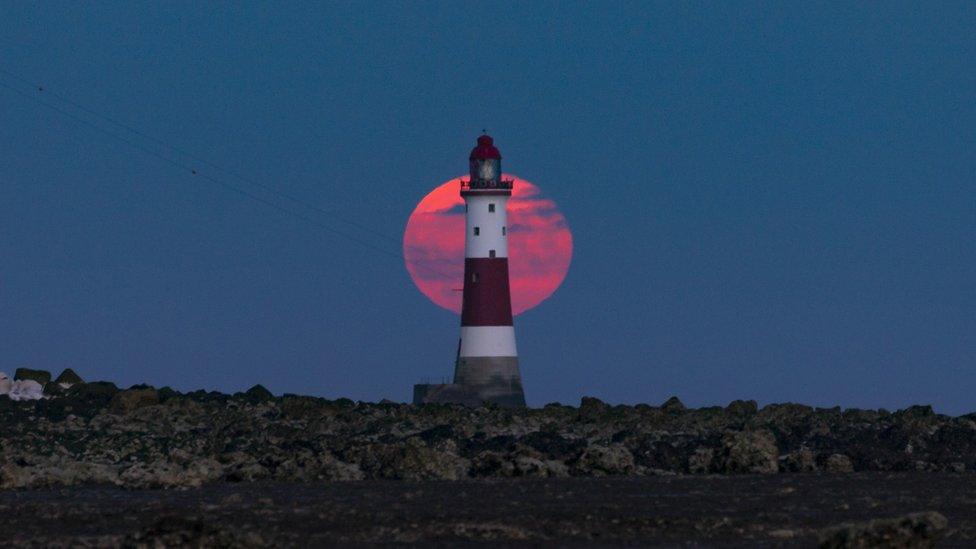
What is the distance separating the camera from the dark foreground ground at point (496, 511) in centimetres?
1933

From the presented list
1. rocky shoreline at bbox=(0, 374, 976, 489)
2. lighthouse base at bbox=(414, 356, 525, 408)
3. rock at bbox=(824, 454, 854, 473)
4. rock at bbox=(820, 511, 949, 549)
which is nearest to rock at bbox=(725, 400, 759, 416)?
rocky shoreline at bbox=(0, 374, 976, 489)

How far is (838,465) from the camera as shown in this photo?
31.8 meters

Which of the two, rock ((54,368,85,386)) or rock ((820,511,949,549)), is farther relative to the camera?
rock ((54,368,85,386))

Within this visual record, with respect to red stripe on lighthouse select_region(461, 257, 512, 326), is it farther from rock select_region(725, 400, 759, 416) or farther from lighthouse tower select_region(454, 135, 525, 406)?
rock select_region(725, 400, 759, 416)

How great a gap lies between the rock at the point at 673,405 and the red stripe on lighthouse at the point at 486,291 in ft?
21.7

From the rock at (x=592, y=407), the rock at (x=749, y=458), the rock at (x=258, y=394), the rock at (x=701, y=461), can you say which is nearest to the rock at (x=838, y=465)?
the rock at (x=749, y=458)

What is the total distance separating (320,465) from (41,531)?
379 inches

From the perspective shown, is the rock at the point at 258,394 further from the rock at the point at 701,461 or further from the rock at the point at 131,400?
the rock at the point at 701,461

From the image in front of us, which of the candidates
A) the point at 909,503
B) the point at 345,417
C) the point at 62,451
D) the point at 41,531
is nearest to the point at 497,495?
the point at 909,503

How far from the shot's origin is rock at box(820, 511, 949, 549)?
1680cm

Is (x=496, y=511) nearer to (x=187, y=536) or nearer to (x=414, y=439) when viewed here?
(x=187, y=536)

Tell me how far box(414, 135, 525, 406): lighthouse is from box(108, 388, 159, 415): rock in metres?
15.4

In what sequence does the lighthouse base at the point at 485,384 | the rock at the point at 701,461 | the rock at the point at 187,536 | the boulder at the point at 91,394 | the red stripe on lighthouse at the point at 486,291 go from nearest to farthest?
the rock at the point at 187,536 → the rock at the point at 701,461 → the boulder at the point at 91,394 → the red stripe on lighthouse at the point at 486,291 → the lighthouse base at the point at 485,384

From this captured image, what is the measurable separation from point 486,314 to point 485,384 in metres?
2.33
